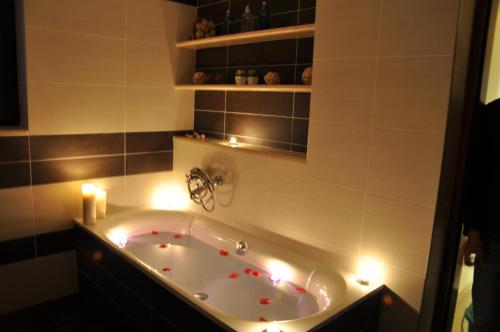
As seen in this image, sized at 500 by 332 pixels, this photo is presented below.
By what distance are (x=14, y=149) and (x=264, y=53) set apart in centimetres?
171

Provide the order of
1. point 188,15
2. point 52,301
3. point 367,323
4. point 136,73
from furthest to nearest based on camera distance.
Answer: point 188,15 < point 136,73 < point 52,301 < point 367,323

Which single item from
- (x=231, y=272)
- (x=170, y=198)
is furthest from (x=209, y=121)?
(x=231, y=272)

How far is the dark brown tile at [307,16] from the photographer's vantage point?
2477 millimetres

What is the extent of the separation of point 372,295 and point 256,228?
91 cm

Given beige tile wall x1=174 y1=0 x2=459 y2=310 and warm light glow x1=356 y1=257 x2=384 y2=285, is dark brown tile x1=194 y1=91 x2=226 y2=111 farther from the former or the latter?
warm light glow x1=356 y1=257 x2=384 y2=285

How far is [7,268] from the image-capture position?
2.58 m

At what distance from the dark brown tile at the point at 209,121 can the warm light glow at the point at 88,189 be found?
3.21 ft

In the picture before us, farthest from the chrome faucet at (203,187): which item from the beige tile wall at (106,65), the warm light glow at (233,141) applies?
the beige tile wall at (106,65)

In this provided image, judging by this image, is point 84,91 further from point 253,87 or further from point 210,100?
point 253,87

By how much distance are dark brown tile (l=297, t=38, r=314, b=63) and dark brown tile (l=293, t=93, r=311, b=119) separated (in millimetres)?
214

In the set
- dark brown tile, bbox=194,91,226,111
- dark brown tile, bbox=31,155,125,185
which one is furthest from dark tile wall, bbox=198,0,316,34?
dark brown tile, bbox=31,155,125,185

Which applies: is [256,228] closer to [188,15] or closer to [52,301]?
[52,301]

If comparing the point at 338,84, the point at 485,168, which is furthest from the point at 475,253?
the point at 338,84

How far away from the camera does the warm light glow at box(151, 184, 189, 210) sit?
3279mm
